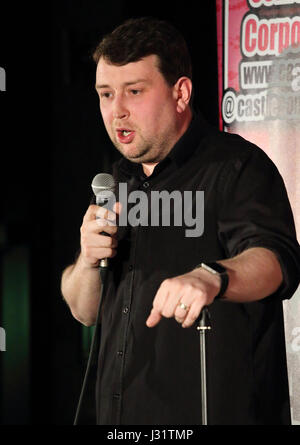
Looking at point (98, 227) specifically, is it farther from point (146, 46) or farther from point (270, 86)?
point (270, 86)

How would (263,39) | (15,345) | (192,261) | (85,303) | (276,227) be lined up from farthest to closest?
(15,345), (263,39), (85,303), (192,261), (276,227)

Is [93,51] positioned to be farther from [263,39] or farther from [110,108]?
[263,39]

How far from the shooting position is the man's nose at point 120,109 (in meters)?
2.04

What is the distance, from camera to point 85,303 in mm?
2195

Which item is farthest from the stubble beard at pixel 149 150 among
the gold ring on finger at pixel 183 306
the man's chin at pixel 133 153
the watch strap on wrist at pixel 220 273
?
the gold ring on finger at pixel 183 306

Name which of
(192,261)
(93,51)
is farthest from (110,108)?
(192,261)

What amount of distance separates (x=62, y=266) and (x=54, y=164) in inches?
23.9

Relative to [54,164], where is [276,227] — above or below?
below

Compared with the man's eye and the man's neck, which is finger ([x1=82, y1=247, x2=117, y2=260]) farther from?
the man's eye

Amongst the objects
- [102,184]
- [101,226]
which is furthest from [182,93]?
[101,226]

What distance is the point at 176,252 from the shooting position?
201 centimetres

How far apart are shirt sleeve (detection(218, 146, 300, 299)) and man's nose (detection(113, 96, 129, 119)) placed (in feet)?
0.98

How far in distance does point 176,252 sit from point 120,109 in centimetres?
40

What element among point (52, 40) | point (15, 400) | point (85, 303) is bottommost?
point (15, 400)
